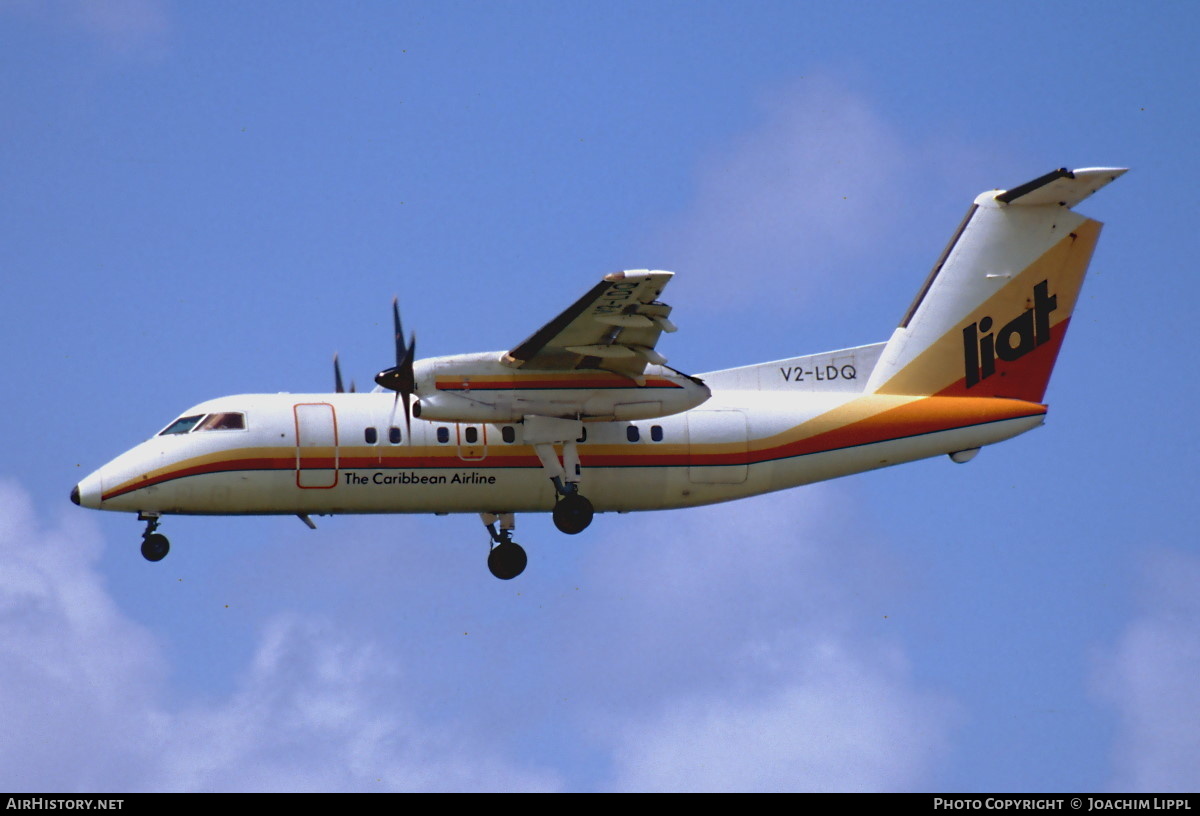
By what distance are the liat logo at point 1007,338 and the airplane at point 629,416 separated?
0.03 m

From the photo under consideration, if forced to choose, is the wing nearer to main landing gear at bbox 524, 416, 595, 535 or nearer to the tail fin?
main landing gear at bbox 524, 416, 595, 535

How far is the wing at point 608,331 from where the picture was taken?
2323cm

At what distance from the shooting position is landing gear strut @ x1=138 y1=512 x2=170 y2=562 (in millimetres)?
25781

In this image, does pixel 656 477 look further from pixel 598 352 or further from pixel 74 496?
pixel 74 496

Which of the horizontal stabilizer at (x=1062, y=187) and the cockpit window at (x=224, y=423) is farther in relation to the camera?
the horizontal stabilizer at (x=1062, y=187)

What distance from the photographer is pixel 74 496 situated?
1008 inches

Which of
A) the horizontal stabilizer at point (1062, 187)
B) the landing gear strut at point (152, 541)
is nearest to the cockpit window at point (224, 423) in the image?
the landing gear strut at point (152, 541)

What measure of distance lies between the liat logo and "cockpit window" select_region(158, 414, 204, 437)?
11.9 metres

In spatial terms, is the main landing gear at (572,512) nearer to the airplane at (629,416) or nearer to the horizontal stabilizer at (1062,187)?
the airplane at (629,416)

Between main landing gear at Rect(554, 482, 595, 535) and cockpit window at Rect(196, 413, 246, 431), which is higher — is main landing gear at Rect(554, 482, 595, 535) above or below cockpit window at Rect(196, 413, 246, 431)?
below

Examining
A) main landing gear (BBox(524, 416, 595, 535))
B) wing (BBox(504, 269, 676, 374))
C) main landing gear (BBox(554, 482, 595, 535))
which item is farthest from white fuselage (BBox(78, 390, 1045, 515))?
wing (BBox(504, 269, 676, 374))

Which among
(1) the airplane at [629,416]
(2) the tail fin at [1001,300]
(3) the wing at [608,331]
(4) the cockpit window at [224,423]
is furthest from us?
(2) the tail fin at [1001,300]
